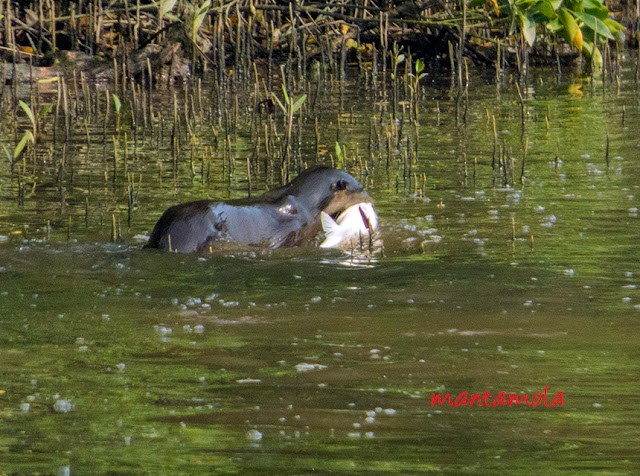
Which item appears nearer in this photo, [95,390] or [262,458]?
[262,458]

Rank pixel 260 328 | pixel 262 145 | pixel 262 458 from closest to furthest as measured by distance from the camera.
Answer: pixel 262 458 < pixel 260 328 < pixel 262 145

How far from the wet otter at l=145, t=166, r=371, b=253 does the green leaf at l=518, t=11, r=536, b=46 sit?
4558mm

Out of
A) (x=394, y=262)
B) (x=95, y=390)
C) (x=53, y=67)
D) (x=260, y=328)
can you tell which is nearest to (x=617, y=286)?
(x=394, y=262)

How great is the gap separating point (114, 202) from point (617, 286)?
342 centimetres

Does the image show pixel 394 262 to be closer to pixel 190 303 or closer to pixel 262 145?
pixel 190 303

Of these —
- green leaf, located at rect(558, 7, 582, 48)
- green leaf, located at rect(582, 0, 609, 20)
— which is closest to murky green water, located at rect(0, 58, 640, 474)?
green leaf, located at rect(558, 7, 582, 48)

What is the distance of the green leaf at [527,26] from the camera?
1020 centimetres

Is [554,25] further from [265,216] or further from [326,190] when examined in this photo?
[265,216]

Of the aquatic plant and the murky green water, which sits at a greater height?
the aquatic plant

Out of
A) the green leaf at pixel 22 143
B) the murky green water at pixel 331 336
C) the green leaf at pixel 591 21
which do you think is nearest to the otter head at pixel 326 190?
the murky green water at pixel 331 336

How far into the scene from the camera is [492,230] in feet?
20.7

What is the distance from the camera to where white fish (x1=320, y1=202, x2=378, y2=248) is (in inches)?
237

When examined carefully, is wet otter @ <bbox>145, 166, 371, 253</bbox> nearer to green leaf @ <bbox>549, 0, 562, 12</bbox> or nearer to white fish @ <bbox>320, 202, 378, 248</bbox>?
white fish @ <bbox>320, 202, 378, 248</bbox>

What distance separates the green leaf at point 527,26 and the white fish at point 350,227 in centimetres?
465
